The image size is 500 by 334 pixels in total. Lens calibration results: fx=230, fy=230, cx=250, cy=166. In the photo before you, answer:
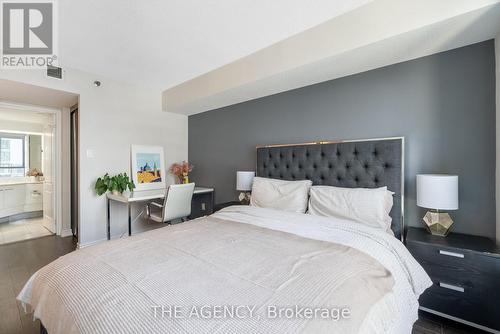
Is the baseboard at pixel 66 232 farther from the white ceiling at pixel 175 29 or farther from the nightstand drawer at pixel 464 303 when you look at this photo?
the nightstand drawer at pixel 464 303

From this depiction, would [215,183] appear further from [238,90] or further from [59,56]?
[59,56]

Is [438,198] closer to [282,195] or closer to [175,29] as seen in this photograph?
[282,195]

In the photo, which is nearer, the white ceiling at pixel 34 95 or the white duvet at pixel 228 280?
the white duvet at pixel 228 280

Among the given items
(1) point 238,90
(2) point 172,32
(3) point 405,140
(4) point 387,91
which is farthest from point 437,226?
(2) point 172,32

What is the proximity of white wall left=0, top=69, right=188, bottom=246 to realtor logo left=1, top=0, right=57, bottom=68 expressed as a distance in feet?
0.48

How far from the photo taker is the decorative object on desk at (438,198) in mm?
1694

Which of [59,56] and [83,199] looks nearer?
[59,56]

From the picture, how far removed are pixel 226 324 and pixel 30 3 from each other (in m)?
2.65

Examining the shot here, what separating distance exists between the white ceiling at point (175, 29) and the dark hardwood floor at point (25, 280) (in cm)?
240

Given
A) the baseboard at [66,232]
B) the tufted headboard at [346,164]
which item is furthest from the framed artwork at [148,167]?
the tufted headboard at [346,164]

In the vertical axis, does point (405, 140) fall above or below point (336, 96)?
below

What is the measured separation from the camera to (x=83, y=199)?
3.05 metres

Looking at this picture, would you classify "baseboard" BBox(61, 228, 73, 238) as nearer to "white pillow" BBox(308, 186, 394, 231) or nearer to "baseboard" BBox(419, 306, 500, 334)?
"white pillow" BBox(308, 186, 394, 231)

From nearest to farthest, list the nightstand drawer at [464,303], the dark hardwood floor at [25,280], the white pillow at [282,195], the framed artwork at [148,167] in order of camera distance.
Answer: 1. the nightstand drawer at [464,303]
2. the dark hardwood floor at [25,280]
3. the white pillow at [282,195]
4. the framed artwork at [148,167]
